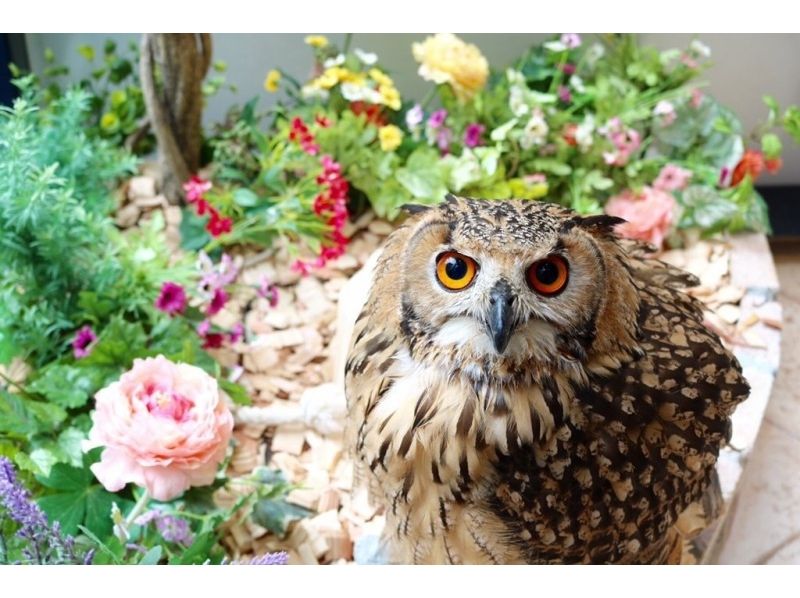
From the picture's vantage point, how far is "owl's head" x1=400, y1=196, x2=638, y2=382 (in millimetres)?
869

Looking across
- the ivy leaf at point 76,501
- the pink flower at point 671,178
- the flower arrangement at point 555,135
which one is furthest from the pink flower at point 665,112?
the ivy leaf at point 76,501

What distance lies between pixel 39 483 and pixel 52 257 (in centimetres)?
40

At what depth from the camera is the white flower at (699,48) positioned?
1987 millimetres

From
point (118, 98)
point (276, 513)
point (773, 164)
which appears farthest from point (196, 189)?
point (773, 164)

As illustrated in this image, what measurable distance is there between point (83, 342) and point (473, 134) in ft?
3.12

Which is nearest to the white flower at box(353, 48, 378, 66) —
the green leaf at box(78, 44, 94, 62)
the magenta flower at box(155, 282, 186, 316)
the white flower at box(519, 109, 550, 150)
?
the white flower at box(519, 109, 550, 150)

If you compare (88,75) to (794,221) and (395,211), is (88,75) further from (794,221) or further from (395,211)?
(794,221)

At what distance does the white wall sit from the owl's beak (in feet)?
4.46

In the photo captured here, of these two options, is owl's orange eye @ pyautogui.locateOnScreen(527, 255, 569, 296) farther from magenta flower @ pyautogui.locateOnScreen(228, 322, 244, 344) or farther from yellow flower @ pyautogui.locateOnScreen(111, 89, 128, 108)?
yellow flower @ pyautogui.locateOnScreen(111, 89, 128, 108)

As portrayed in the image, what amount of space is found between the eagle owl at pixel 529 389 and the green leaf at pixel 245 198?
0.76 m

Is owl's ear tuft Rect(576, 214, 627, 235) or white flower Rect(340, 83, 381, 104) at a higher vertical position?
owl's ear tuft Rect(576, 214, 627, 235)

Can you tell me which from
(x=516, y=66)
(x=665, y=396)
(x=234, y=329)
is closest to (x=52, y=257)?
(x=234, y=329)

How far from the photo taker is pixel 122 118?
2018 mm

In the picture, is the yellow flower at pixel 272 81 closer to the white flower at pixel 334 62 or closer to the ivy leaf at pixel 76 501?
the white flower at pixel 334 62
